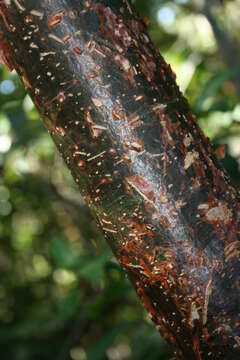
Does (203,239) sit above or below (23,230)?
below

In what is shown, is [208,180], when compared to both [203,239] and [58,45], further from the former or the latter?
[58,45]

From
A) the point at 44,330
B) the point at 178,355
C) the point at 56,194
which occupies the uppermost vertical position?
the point at 56,194

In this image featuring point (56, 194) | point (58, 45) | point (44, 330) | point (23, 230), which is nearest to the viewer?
point (58, 45)

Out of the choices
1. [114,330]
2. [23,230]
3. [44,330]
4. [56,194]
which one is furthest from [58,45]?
Result: [23,230]

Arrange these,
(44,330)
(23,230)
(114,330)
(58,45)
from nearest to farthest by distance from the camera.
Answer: (58,45)
(114,330)
(44,330)
(23,230)

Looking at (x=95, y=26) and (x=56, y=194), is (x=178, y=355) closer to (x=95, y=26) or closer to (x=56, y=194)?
(x=95, y=26)

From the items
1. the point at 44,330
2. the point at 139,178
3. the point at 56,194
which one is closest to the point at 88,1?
the point at 139,178

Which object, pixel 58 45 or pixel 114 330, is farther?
pixel 114 330
